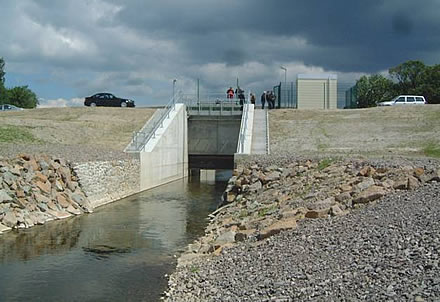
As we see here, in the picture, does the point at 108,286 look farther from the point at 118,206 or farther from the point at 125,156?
the point at 125,156

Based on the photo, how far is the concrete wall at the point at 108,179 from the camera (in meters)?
22.3

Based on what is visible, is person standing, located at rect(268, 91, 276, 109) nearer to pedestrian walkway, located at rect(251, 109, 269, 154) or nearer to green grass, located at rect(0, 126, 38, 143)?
pedestrian walkway, located at rect(251, 109, 269, 154)

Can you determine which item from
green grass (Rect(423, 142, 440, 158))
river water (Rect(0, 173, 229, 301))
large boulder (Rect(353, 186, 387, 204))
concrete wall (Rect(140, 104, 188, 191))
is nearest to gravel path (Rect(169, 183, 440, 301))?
large boulder (Rect(353, 186, 387, 204))

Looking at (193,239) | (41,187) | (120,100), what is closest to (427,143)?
(193,239)

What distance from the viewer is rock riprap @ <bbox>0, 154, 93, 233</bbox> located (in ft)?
58.0

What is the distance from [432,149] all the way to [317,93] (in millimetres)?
19242

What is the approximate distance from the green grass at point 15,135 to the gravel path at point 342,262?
70.1 ft

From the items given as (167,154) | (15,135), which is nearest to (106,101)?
(167,154)

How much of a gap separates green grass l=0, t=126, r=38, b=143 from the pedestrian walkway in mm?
13163

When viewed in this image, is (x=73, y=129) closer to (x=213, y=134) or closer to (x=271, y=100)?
(x=213, y=134)

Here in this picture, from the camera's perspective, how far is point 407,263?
7621 mm

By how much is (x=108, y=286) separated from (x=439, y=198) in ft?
23.4

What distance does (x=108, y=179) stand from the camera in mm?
24594

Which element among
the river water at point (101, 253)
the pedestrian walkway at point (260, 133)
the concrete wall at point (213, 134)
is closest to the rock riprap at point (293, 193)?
the river water at point (101, 253)
